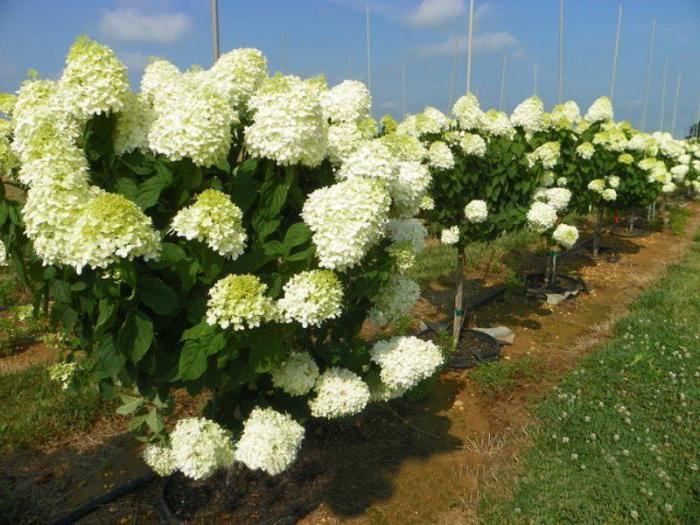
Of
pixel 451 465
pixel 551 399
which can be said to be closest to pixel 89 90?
pixel 451 465

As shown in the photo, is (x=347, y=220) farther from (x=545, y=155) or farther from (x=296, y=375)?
(x=545, y=155)

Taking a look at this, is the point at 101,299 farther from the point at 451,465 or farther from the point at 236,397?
the point at 451,465

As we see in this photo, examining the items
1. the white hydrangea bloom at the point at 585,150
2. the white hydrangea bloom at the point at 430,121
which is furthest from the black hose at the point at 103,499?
the white hydrangea bloom at the point at 585,150

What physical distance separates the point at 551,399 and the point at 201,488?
2846 mm

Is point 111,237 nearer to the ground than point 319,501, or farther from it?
farther from it

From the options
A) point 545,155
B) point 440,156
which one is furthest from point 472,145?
point 545,155

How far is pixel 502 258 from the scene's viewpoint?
9305 millimetres

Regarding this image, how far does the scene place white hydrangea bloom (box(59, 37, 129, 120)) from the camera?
1.95 metres

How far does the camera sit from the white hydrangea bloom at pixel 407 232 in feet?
8.78

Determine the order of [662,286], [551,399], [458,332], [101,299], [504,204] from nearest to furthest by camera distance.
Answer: [101,299]
[551,399]
[504,204]
[458,332]
[662,286]

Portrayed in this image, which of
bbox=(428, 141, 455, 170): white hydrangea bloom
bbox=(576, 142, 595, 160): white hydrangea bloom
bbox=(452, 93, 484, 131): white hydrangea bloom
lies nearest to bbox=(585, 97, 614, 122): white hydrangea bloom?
bbox=(576, 142, 595, 160): white hydrangea bloom

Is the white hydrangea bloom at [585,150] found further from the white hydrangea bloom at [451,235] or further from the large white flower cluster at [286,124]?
the large white flower cluster at [286,124]

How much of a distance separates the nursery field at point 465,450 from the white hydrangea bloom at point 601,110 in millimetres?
3584

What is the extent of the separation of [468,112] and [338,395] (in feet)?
10.9
